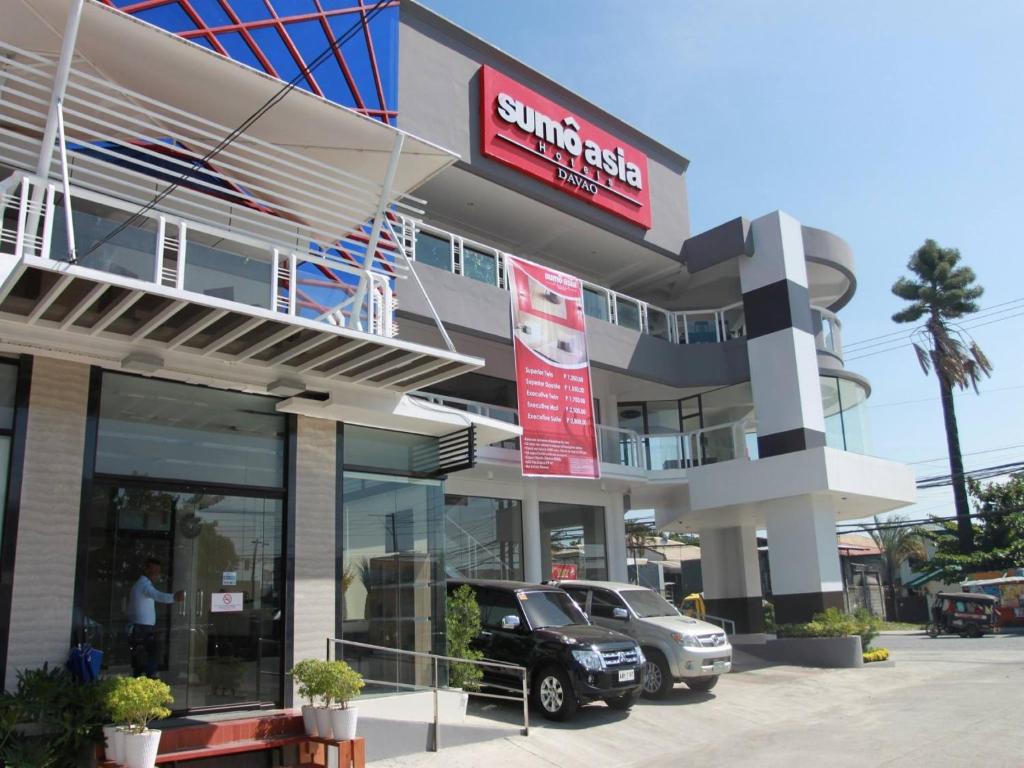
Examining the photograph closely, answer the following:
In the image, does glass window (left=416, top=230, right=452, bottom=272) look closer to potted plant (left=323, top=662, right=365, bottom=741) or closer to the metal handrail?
the metal handrail

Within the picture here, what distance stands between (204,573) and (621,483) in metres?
14.1

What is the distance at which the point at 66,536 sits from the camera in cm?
883

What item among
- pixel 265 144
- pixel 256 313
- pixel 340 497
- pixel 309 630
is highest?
pixel 265 144

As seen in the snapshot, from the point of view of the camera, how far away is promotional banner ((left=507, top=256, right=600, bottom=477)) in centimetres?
1791

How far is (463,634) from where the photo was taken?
42.6 feet

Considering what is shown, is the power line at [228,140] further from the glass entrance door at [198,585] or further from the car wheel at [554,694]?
the car wheel at [554,694]

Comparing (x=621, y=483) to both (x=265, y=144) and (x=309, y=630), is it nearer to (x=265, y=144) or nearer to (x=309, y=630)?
(x=309, y=630)

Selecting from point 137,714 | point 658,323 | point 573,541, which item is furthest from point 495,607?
point 658,323

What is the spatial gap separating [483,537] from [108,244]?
13.5m

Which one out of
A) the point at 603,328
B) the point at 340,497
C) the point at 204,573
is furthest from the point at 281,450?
the point at 603,328

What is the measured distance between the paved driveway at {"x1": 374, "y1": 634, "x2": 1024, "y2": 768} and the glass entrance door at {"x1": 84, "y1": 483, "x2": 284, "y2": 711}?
80.3 inches

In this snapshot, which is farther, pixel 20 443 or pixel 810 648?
pixel 810 648

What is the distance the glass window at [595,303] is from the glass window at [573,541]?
503 centimetres

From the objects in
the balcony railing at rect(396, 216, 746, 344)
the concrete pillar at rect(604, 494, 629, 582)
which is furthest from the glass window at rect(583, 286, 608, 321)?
the concrete pillar at rect(604, 494, 629, 582)
